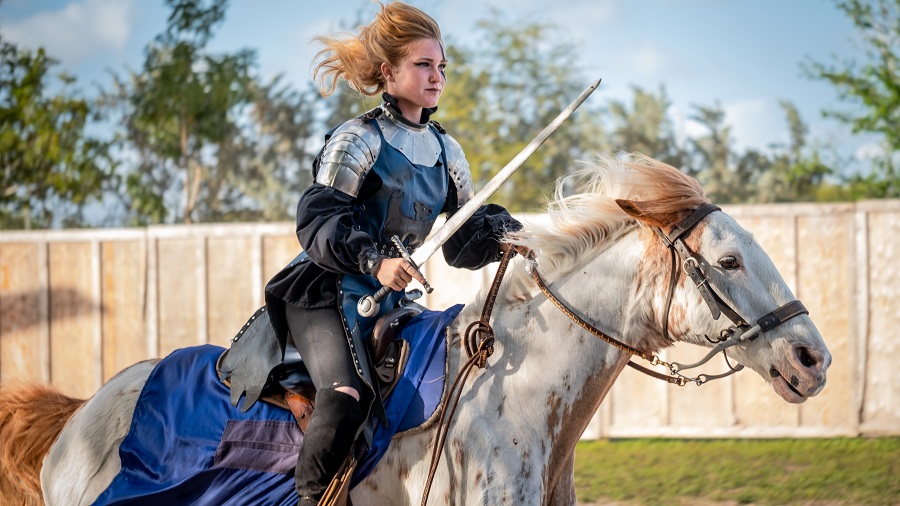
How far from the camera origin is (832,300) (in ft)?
27.6

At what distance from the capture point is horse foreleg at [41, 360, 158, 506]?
3273 mm

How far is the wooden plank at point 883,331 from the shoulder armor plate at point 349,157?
6.87 m

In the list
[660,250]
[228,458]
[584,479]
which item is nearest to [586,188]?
[660,250]

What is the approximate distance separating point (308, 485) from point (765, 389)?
6641 mm

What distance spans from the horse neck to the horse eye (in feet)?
0.96

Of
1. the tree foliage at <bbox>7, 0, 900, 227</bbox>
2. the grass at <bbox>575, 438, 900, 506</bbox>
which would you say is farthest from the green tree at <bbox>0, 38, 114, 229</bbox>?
the grass at <bbox>575, 438, 900, 506</bbox>

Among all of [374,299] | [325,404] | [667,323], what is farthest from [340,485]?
[667,323]

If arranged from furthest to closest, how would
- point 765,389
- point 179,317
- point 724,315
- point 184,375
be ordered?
1. point 179,317
2. point 765,389
3. point 184,375
4. point 724,315

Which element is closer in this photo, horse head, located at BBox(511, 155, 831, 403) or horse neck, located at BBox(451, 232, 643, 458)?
horse head, located at BBox(511, 155, 831, 403)

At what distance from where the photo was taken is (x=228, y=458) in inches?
121

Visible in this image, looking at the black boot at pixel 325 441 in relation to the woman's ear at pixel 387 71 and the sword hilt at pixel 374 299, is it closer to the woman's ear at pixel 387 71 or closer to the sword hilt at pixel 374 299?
the sword hilt at pixel 374 299

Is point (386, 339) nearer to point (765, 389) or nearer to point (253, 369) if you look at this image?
point (253, 369)

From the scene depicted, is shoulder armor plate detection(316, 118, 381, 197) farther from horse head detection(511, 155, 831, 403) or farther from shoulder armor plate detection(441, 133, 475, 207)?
horse head detection(511, 155, 831, 403)

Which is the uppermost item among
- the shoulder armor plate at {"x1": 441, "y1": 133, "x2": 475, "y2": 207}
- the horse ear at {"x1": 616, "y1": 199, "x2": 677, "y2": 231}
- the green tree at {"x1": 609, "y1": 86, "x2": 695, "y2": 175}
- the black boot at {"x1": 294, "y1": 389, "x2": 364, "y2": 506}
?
the green tree at {"x1": 609, "y1": 86, "x2": 695, "y2": 175}
